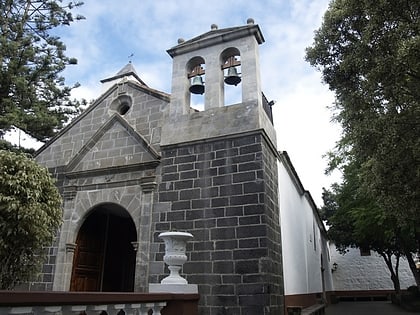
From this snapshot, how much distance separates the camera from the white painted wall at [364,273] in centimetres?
2048

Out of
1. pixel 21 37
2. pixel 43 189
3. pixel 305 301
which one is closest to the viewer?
pixel 43 189

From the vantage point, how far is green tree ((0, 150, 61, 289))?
223 inches

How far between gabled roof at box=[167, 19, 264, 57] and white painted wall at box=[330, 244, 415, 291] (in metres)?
19.1

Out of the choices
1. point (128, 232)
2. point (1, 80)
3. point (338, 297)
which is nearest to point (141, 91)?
point (128, 232)

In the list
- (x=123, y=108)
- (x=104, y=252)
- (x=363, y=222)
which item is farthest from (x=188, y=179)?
(x=363, y=222)

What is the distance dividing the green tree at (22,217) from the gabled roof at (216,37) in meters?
3.67

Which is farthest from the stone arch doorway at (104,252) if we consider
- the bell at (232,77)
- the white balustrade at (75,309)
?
the white balustrade at (75,309)

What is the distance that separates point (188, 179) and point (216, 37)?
2.87 meters

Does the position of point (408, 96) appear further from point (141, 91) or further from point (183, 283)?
point (141, 91)

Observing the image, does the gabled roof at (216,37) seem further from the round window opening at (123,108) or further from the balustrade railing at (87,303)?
the balustrade railing at (87,303)

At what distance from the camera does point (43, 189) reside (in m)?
6.23

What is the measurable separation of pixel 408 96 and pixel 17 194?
21.1 ft

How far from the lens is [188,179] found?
248 inches

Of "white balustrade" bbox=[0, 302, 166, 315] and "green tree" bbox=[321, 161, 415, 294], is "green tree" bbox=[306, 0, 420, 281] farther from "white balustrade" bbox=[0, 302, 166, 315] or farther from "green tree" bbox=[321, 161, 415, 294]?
"white balustrade" bbox=[0, 302, 166, 315]
